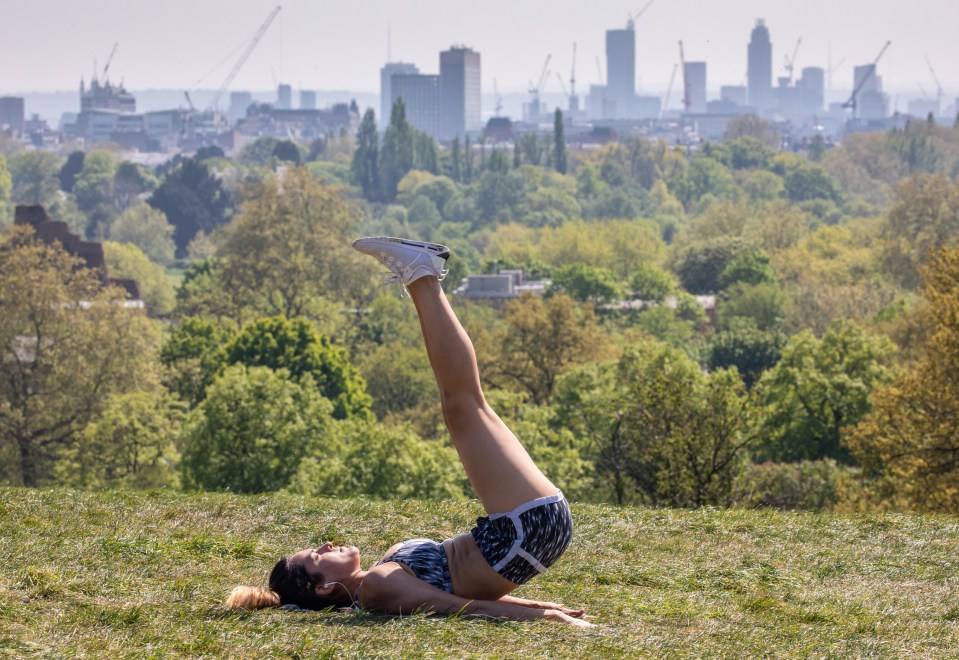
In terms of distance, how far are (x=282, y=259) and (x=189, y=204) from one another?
9814 centimetres

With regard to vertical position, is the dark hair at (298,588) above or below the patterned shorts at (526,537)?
below

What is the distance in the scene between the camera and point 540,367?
43406 mm

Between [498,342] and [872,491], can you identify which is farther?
[498,342]

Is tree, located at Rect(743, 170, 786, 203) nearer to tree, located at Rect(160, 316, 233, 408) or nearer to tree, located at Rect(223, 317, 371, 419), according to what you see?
tree, located at Rect(160, 316, 233, 408)

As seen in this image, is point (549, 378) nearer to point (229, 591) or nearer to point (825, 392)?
point (825, 392)

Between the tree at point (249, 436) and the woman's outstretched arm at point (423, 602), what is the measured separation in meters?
22.1

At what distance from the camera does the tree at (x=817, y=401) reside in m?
35.4

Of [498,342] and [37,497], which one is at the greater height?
[37,497]

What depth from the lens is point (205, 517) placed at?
33.4ft

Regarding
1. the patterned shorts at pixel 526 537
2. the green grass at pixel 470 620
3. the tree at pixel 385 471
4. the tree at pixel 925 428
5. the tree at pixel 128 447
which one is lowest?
the tree at pixel 128 447

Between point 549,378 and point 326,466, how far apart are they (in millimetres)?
15168

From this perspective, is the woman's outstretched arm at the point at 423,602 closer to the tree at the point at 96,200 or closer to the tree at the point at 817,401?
the tree at the point at 817,401

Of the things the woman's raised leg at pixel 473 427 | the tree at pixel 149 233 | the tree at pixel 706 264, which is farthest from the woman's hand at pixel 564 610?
the tree at pixel 149 233

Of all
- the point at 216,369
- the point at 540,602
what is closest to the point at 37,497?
the point at 540,602
